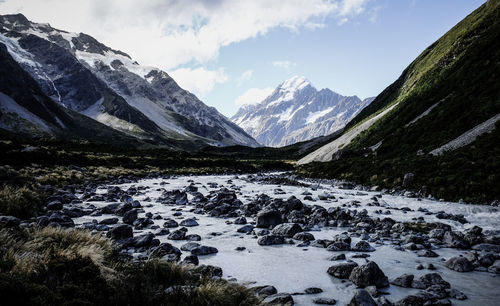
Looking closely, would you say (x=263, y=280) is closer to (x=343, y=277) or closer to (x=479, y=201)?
(x=343, y=277)

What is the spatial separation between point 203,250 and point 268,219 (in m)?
5.09

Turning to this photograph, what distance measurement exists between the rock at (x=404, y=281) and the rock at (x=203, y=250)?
19.4ft

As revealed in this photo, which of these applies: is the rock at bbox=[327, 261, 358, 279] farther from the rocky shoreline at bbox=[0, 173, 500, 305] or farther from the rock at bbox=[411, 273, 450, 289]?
the rock at bbox=[411, 273, 450, 289]

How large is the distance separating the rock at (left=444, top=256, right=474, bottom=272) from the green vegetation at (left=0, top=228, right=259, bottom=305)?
653cm

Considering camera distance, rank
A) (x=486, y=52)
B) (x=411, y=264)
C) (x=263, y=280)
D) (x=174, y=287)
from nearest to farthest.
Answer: (x=174, y=287) < (x=263, y=280) < (x=411, y=264) < (x=486, y=52)

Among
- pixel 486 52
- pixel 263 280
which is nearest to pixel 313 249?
pixel 263 280

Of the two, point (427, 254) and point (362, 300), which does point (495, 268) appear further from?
point (362, 300)

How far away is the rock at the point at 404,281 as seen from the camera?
25.4 feet

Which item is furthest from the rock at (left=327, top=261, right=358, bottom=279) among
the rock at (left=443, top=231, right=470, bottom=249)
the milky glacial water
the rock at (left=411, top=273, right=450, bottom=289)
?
the rock at (left=443, top=231, right=470, bottom=249)

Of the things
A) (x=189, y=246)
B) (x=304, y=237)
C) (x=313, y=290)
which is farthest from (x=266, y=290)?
(x=304, y=237)

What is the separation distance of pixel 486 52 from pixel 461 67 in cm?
390

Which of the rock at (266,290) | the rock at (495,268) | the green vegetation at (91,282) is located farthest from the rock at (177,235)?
the rock at (495,268)

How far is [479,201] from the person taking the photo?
17.9 m

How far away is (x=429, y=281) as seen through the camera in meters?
7.78
